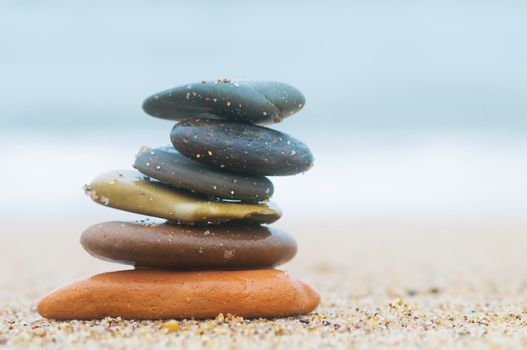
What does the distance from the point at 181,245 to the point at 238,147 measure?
956mm

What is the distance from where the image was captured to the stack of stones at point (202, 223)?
5.37m

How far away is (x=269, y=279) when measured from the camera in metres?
5.51

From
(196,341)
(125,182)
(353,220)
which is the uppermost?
(353,220)

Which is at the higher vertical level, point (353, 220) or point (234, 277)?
point (353, 220)

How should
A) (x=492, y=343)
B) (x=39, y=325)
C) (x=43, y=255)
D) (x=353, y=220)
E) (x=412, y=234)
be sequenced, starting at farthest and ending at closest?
(x=353, y=220), (x=412, y=234), (x=43, y=255), (x=39, y=325), (x=492, y=343)

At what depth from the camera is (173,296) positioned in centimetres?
532

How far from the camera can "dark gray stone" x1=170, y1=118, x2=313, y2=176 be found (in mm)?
5449

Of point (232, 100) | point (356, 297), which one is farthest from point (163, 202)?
point (356, 297)

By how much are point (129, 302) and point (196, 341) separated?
1212mm

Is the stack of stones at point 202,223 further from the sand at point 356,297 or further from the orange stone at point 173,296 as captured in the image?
the sand at point 356,297

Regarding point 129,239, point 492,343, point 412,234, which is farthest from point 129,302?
point 412,234

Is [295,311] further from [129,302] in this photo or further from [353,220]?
[353,220]

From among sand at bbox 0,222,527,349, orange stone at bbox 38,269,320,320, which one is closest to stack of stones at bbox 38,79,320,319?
orange stone at bbox 38,269,320,320

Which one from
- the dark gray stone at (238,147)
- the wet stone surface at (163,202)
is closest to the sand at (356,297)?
the wet stone surface at (163,202)
